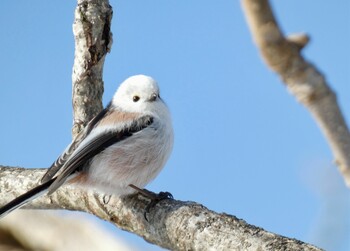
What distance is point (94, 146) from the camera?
6.40 ft

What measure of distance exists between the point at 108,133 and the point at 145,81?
0.92ft

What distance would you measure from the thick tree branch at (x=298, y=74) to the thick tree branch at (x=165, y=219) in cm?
91

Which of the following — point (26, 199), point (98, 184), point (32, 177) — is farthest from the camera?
point (32, 177)

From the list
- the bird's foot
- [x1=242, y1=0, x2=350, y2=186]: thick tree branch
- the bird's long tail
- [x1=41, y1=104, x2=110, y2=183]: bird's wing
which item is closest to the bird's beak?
[x1=41, y1=104, x2=110, y2=183]: bird's wing

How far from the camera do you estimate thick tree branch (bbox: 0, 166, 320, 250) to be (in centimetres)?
148

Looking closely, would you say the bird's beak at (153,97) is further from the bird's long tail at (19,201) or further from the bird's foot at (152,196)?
the bird's long tail at (19,201)

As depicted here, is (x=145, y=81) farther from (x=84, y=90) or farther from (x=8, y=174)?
(x=8, y=174)

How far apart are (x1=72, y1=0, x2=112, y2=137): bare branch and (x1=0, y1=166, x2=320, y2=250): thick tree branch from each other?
319 mm

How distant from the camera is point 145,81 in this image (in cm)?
215

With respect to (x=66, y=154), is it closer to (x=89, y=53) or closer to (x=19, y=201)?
(x=19, y=201)

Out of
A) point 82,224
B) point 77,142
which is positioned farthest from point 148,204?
point 82,224

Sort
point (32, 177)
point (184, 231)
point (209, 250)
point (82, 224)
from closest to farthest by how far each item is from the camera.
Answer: point (209, 250) < point (184, 231) < point (32, 177) < point (82, 224)

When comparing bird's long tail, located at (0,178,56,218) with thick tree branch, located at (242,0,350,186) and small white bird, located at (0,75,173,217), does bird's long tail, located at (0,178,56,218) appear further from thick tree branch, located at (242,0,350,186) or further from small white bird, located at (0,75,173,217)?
thick tree branch, located at (242,0,350,186)

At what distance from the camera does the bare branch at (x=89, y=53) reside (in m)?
2.35
